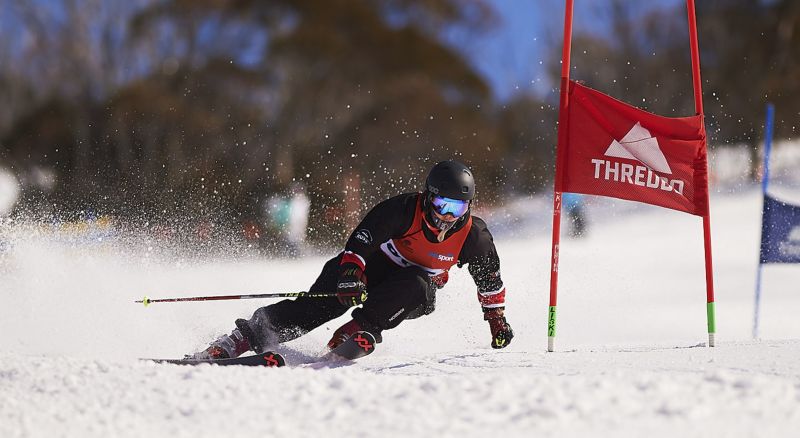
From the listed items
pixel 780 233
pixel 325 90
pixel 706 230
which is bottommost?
pixel 706 230

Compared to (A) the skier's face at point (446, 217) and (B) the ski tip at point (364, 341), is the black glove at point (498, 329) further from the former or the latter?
(B) the ski tip at point (364, 341)

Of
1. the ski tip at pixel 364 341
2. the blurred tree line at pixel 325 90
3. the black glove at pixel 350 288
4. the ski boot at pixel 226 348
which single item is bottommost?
the ski boot at pixel 226 348

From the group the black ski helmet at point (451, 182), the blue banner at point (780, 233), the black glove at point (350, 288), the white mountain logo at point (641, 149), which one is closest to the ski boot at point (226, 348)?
the black glove at point (350, 288)

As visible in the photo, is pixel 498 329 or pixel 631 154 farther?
pixel 498 329

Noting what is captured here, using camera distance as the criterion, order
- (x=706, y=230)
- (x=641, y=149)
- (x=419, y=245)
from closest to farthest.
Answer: (x=641, y=149) → (x=706, y=230) → (x=419, y=245)

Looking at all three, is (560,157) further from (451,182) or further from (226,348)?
(226,348)

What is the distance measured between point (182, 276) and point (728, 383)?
6.99 m

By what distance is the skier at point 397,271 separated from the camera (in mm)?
5773

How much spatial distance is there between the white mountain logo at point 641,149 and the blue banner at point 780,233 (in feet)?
10.9

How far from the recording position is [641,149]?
5.69 meters

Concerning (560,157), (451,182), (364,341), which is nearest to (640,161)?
(560,157)

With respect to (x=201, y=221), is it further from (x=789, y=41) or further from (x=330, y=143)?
(x=789, y=41)

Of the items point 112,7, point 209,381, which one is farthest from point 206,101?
point 209,381

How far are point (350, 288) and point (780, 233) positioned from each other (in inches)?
191
